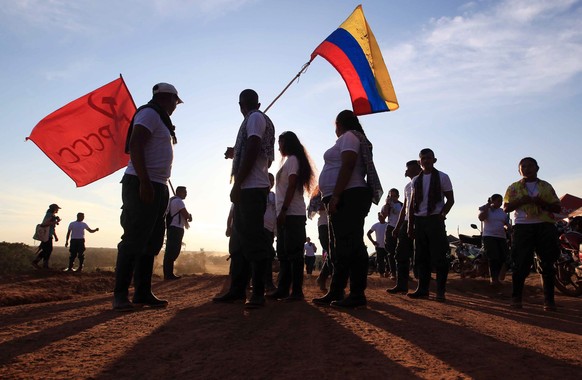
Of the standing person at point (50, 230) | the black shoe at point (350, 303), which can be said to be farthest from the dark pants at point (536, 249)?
the standing person at point (50, 230)

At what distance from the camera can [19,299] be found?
623 centimetres

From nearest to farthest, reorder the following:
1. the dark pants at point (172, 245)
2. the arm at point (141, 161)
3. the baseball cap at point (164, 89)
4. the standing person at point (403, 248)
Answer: the arm at point (141, 161) < the baseball cap at point (164, 89) < the standing person at point (403, 248) < the dark pants at point (172, 245)

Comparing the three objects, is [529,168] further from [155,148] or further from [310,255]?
[310,255]

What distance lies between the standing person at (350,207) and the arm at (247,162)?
789 millimetres

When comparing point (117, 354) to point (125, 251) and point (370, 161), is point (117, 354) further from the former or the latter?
point (370, 161)

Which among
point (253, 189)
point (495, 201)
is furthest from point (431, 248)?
point (495, 201)

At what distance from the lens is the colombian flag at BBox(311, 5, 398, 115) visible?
693cm

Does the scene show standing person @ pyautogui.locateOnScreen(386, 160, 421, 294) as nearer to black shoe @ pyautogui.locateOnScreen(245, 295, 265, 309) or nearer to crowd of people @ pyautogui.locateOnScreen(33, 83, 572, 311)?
crowd of people @ pyautogui.locateOnScreen(33, 83, 572, 311)

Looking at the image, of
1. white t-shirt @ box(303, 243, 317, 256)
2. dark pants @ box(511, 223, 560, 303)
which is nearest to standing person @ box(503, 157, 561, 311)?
dark pants @ box(511, 223, 560, 303)

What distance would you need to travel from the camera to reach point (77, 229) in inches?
574

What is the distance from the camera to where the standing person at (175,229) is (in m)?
10.4

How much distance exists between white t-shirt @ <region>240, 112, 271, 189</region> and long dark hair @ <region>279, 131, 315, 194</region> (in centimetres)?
100

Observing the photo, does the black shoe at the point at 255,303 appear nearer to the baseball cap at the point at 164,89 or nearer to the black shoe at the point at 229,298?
the black shoe at the point at 229,298

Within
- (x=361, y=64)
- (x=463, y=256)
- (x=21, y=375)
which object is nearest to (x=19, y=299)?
(x=21, y=375)
